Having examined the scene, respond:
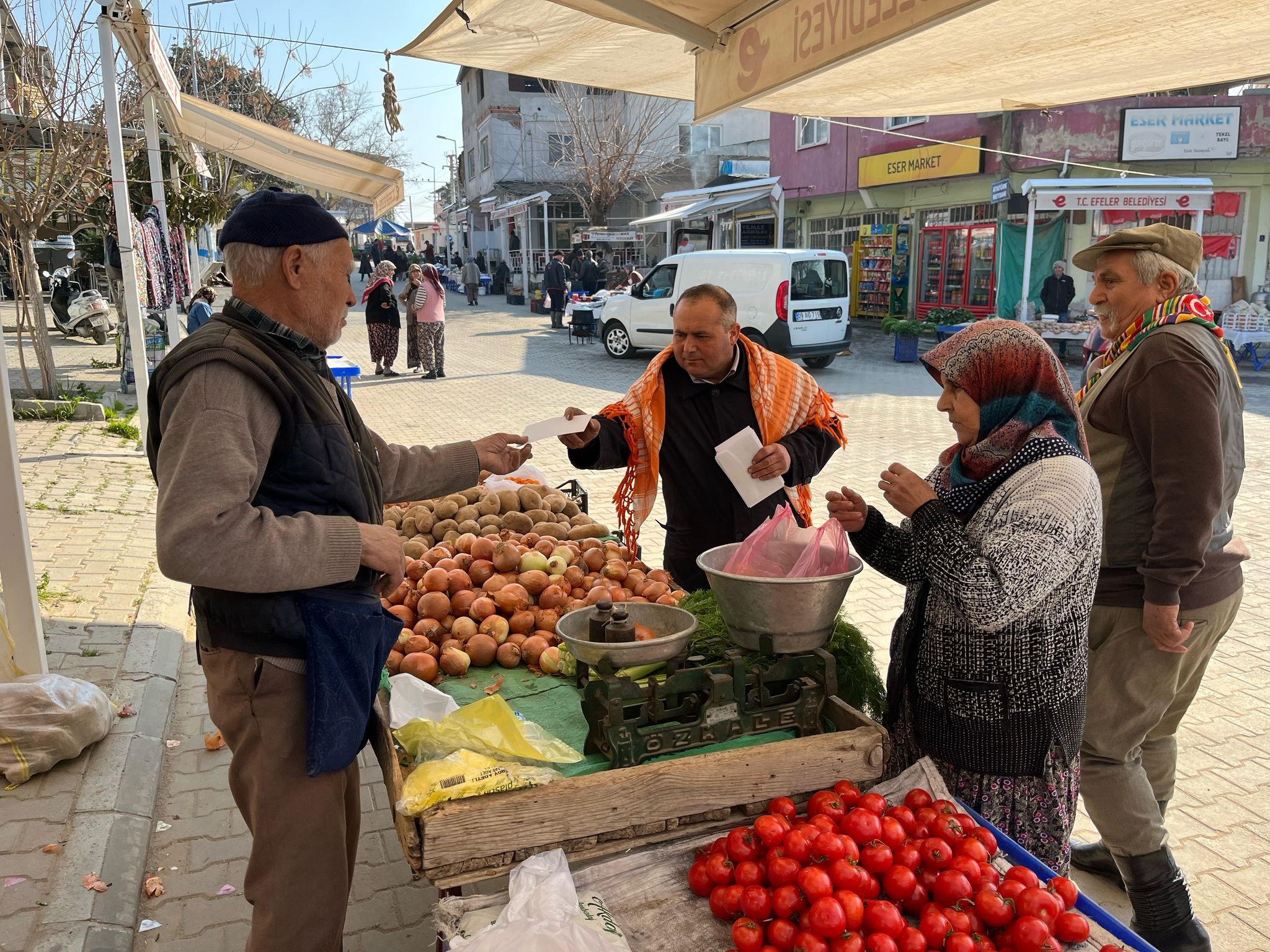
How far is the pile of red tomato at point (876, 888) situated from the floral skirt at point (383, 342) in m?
15.5

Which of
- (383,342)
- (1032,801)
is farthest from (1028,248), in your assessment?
(1032,801)

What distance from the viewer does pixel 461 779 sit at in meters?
2.04

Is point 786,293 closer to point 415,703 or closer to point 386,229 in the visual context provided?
point 415,703

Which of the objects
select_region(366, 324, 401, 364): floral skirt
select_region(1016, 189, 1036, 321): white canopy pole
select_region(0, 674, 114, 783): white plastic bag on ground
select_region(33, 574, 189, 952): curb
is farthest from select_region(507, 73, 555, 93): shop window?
select_region(0, 674, 114, 783): white plastic bag on ground

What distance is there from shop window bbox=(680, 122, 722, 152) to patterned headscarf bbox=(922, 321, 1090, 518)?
3734 centimetres

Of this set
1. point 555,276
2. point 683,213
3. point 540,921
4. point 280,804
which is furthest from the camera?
point 555,276

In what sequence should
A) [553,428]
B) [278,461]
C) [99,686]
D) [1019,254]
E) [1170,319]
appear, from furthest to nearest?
[1019,254] < [99,686] < [553,428] < [1170,319] < [278,461]

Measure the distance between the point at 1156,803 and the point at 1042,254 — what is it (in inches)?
727

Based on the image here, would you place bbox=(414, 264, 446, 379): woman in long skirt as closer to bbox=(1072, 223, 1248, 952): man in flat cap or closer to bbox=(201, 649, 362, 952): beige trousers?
bbox=(1072, 223, 1248, 952): man in flat cap

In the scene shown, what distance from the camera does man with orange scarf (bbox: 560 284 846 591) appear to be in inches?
147

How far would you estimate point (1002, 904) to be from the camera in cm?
188

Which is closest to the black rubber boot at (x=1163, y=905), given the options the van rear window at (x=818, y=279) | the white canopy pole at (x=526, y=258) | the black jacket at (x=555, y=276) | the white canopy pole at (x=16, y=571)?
the white canopy pole at (x=16, y=571)

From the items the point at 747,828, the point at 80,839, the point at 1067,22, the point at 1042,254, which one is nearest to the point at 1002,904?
the point at 747,828

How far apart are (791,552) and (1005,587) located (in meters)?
0.59
